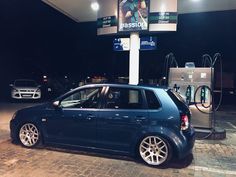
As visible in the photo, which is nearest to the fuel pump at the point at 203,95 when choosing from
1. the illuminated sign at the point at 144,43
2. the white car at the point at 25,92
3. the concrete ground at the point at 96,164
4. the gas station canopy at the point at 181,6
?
the concrete ground at the point at 96,164

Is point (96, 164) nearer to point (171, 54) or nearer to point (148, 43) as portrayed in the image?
point (171, 54)

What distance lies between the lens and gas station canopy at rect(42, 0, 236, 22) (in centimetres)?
1123

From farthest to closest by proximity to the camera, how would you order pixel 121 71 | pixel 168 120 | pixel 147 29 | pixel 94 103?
pixel 121 71
pixel 147 29
pixel 94 103
pixel 168 120

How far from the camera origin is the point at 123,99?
5.25 m

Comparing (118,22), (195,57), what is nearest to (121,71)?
(195,57)

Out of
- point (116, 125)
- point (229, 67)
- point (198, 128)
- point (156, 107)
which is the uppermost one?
point (229, 67)

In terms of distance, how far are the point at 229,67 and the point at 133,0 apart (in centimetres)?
1648

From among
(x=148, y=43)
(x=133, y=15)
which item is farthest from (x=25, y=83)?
(x=133, y=15)

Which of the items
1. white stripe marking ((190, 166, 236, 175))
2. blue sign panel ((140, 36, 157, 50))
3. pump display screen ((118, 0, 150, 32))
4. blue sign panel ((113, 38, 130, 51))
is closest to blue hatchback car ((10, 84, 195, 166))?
white stripe marking ((190, 166, 236, 175))

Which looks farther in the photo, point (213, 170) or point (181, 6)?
point (181, 6)

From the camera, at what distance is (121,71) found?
1081 inches

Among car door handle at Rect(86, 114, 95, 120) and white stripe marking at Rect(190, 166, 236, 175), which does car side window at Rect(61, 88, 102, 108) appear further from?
white stripe marking at Rect(190, 166, 236, 175)

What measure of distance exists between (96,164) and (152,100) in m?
1.56

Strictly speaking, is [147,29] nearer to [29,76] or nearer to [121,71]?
[29,76]
